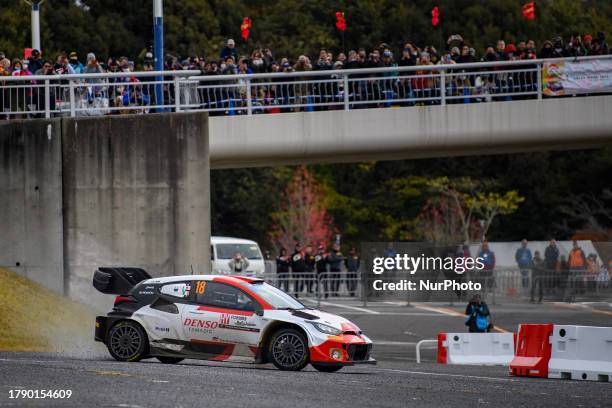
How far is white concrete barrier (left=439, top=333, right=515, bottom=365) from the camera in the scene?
2444cm

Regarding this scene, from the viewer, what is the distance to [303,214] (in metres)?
65.7

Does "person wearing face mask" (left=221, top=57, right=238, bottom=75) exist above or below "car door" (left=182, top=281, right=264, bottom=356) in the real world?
above

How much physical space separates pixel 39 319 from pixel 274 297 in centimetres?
771

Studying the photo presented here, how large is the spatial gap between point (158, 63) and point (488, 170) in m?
39.6

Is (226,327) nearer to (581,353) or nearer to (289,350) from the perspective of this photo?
(289,350)

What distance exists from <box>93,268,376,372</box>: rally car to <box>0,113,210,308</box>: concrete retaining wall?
7672 millimetres

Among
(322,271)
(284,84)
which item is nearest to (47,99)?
(284,84)

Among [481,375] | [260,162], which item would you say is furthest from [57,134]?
[481,375]

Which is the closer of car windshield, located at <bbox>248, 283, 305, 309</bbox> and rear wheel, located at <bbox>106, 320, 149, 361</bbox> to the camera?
car windshield, located at <bbox>248, 283, 305, 309</bbox>

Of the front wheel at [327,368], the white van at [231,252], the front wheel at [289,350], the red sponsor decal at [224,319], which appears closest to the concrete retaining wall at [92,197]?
the red sponsor decal at [224,319]

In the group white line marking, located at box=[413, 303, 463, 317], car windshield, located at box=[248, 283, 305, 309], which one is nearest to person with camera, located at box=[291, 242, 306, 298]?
white line marking, located at box=[413, 303, 463, 317]

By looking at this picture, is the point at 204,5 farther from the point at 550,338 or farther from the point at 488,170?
the point at 550,338

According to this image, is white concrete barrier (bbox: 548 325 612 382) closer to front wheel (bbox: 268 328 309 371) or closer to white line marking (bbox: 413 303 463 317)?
front wheel (bbox: 268 328 309 371)

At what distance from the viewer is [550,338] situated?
19.7 meters
